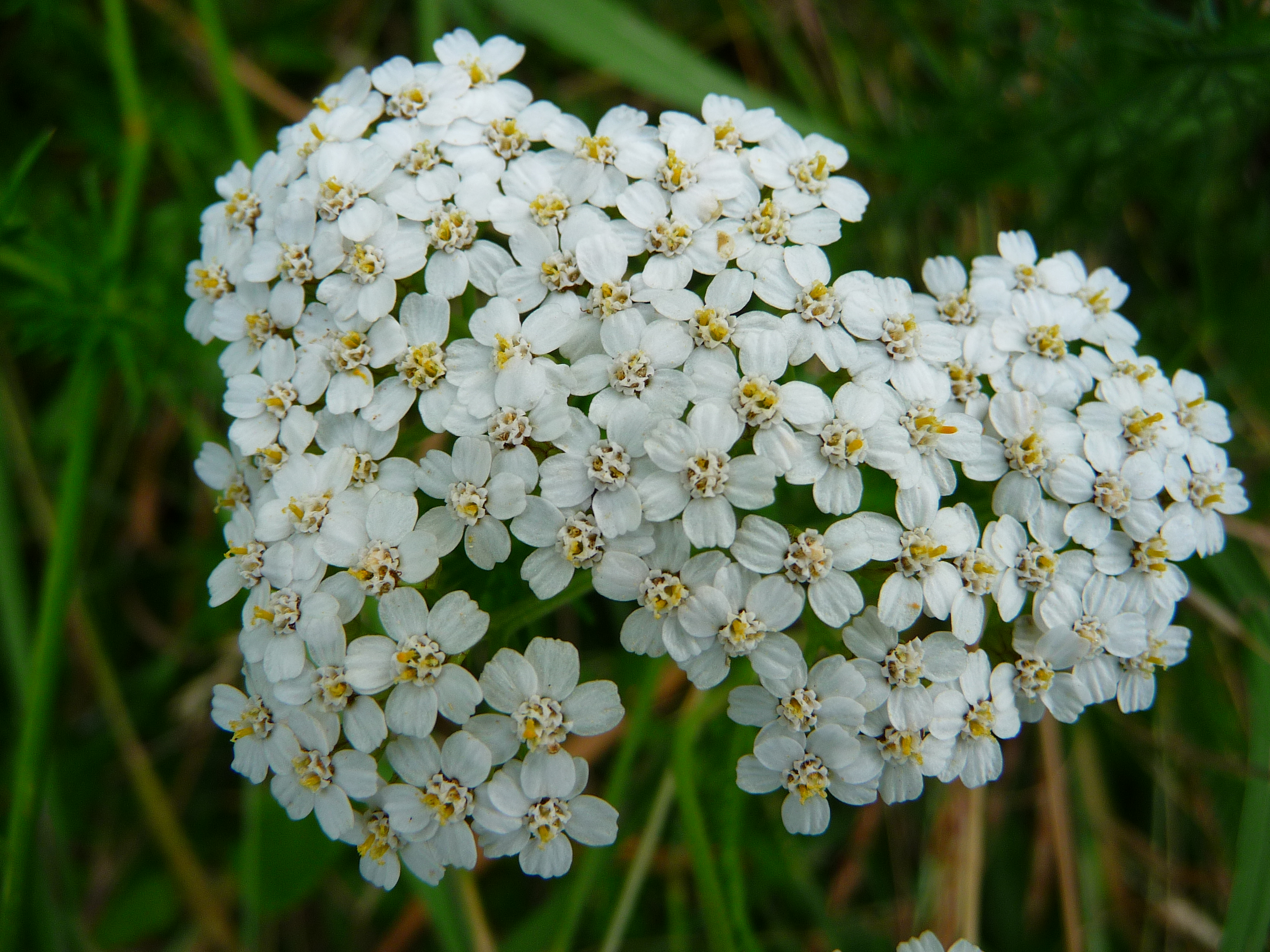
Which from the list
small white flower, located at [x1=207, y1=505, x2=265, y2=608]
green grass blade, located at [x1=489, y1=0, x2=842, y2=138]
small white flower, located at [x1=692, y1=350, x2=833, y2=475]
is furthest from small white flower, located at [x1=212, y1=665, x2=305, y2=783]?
green grass blade, located at [x1=489, y1=0, x2=842, y2=138]

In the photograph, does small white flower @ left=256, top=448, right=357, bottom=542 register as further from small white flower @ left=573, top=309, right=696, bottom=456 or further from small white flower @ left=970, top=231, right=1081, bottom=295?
→ small white flower @ left=970, top=231, right=1081, bottom=295

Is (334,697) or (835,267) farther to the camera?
(835,267)

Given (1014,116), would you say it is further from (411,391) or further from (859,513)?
(411,391)

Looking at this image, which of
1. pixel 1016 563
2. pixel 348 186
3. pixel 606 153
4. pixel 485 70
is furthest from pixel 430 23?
pixel 1016 563

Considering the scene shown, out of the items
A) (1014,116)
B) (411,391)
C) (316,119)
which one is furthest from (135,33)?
(1014,116)

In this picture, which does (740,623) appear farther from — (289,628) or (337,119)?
(337,119)

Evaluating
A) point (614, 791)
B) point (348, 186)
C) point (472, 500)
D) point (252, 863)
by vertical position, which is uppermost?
point (348, 186)
